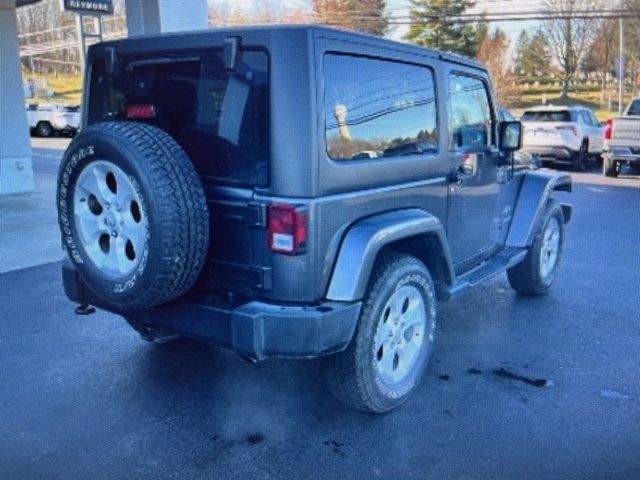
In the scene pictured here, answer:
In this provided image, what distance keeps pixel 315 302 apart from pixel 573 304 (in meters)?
3.26

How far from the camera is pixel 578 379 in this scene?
3955 mm

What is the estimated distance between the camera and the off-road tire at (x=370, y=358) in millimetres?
3266

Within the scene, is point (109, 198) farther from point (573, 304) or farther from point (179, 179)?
point (573, 304)

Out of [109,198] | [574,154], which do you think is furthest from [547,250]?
[574,154]

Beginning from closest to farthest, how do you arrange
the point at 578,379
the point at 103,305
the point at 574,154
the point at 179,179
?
1. the point at 179,179
2. the point at 103,305
3. the point at 578,379
4. the point at 574,154

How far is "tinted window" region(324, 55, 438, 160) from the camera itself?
3.07m

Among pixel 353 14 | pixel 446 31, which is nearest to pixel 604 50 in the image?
pixel 446 31

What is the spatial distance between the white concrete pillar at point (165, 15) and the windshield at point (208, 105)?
16.4 feet

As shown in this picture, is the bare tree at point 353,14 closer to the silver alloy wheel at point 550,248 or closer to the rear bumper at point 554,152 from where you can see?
the rear bumper at point 554,152

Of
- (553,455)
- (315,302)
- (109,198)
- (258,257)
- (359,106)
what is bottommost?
(553,455)

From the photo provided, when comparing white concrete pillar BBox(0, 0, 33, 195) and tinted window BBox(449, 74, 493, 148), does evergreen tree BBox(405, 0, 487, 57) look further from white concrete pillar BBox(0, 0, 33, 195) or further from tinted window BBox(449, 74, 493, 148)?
tinted window BBox(449, 74, 493, 148)

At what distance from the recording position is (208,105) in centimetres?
314

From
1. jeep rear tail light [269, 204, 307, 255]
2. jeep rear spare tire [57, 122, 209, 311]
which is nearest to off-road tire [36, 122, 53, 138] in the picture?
jeep rear spare tire [57, 122, 209, 311]

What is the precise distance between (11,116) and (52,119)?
1827 cm
